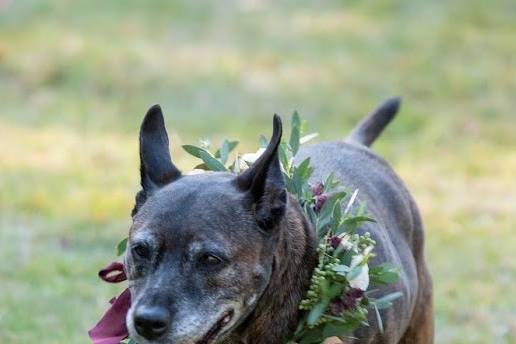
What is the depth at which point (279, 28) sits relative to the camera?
603 inches

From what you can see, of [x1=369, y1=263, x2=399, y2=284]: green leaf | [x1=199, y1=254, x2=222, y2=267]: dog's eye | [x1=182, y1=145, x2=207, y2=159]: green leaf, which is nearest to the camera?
[x1=199, y1=254, x2=222, y2=267]: dog's eye

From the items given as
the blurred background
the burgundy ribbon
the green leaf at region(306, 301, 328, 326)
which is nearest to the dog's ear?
the green leaf at region(306, 301, 328, 326)

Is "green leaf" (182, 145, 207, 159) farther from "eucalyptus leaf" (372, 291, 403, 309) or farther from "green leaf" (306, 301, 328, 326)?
"eucalyptus leaf" (372, 291, 403, 309)

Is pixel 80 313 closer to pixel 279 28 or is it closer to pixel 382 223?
pixel 382 223

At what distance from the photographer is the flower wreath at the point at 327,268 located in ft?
16.1

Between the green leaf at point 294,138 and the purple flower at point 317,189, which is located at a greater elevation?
the green leaf at point 294,138

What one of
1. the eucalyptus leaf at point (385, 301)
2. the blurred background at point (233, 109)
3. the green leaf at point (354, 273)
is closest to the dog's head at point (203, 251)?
the green leaf at point (354, 273)

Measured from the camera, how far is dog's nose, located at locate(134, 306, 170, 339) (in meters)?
4.38

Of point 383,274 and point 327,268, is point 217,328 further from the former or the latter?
point 383,274

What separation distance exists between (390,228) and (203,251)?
164 centimetres

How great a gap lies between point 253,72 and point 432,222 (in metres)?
4.63

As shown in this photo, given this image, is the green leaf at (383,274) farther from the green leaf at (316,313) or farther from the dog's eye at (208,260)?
the dog's eye at (208,260)

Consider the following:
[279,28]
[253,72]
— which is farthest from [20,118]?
[279,28]

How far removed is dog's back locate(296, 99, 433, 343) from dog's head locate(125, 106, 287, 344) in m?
0.77
